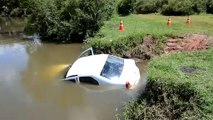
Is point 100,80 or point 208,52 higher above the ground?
point 208,52

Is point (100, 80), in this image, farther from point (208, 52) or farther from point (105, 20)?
point (105, 20)

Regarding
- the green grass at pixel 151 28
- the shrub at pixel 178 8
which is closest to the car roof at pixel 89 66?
the green grass at pixel 151 28

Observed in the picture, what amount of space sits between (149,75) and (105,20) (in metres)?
12.5

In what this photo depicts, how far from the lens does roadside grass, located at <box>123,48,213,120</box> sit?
8.71m

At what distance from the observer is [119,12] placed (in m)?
28.1

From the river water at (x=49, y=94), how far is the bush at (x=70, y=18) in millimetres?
2933

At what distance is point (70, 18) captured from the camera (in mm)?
21984

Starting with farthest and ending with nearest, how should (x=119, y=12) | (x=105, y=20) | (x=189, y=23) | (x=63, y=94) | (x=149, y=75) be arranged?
(x=119, y=12) → (x=105, y=20) → (x=189, y=23) → (x=63, y=94) → (x=149, y=75)

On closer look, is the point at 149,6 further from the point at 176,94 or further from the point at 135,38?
the point at 176,94

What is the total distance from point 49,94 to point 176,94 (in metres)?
5.42

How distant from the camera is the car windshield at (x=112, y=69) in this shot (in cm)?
1282

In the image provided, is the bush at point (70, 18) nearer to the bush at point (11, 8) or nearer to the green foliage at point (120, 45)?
the green foliage at point (120, 45)

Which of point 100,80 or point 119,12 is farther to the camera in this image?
point 119,12

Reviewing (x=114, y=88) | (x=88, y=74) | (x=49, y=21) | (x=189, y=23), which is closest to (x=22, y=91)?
(x=88, y=74)
